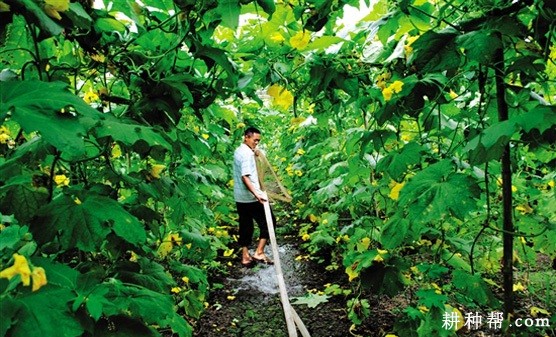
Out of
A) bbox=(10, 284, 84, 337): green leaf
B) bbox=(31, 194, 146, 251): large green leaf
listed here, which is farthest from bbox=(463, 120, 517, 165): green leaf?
bbox=(10, 284, 84, 337): green leaf

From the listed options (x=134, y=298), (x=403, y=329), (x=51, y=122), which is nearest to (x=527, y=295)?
(x=403, y=329)

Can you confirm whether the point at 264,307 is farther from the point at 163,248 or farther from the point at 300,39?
the point at 300,39

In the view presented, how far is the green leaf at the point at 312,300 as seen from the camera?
3557mm

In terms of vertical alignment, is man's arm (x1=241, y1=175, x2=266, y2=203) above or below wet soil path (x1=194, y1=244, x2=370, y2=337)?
above

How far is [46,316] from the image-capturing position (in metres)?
0.82

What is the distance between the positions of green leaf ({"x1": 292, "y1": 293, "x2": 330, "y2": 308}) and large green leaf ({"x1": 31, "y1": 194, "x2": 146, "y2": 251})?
2614 mm

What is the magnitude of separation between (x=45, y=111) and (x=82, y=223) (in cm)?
41

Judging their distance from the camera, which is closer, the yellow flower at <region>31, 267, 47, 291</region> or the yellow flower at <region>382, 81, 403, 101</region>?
the yellow flower at <region>31, 267, 47, 291</region>

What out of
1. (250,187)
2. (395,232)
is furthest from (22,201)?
(250,187)

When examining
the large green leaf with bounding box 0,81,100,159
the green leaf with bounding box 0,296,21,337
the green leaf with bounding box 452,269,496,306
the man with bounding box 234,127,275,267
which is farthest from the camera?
the man with bounding box 234,127,275,267

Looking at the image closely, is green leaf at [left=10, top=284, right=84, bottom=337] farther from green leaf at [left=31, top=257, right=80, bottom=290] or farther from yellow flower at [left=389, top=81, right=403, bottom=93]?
yellow flower at [left=389, top=81, right=403, bottom=93]

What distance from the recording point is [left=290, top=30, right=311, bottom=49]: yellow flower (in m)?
1.88

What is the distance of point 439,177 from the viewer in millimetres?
1646

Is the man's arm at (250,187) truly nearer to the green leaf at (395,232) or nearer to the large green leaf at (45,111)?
the green leaf at (395,232)
